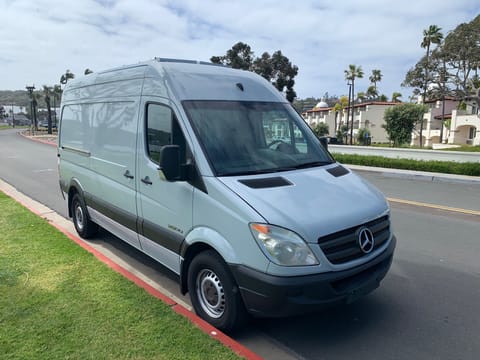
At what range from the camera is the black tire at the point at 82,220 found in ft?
20.5

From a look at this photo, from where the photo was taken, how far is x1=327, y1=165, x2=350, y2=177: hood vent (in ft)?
13.2

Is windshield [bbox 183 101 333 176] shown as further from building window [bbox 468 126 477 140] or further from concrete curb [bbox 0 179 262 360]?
building window [bbox 468 126 477 140]

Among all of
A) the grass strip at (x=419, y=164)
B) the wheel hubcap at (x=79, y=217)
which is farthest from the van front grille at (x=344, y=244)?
the grass strip at (x=419, y=164)

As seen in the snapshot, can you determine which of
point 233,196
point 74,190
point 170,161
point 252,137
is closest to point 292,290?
point 233,196

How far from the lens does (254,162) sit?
386 centimetres

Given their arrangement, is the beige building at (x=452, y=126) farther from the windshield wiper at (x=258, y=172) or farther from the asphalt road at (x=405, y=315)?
the windshield wiper at (x=258, y=172)

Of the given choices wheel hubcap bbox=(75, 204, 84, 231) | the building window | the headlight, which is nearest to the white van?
the headlight

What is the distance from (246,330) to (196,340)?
0.59 meters

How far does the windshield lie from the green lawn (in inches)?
58.2

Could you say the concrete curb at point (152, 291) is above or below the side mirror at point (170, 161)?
below

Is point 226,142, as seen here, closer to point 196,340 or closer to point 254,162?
point 254,162

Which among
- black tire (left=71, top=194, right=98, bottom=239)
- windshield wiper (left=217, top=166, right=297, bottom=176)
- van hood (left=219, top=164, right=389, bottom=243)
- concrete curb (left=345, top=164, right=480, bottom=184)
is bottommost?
concrete curb (left=345, top=164, right=480, bottom=184)

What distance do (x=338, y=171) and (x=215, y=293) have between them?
176cm

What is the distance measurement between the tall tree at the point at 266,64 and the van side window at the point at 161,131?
31.9 meters
